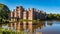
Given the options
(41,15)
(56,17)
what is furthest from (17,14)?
(56,17)

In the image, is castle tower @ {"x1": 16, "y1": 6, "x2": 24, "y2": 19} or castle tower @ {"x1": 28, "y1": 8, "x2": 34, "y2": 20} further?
castle tower @ {"x1": 16, "y1": 6, "x2": 24, "y2": 19}

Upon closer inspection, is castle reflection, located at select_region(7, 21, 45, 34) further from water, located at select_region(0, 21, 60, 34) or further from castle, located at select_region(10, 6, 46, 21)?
castle, located at select_region(10, 6, 46, 21)

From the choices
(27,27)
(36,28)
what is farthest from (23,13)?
(36,28)

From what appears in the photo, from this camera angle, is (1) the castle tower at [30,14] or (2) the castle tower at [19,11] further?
(2) the castle tower at [19,11]

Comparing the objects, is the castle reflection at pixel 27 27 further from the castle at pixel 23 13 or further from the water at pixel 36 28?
the castle at pixel 23 13

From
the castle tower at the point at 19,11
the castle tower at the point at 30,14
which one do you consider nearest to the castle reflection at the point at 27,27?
the castle tower at the point at 30,14

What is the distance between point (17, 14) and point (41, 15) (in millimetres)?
22020

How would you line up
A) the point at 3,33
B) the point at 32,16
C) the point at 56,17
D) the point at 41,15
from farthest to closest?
the point at 56,17 < the point at 41,15 < the point at 32,16 < the point at 3,33

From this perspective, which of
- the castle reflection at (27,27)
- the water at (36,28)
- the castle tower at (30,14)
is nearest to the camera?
the water at (36,28)

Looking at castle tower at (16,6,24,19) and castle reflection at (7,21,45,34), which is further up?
castle tower at (16,6,24,19)

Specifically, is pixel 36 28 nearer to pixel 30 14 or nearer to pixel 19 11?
pixel 30 14

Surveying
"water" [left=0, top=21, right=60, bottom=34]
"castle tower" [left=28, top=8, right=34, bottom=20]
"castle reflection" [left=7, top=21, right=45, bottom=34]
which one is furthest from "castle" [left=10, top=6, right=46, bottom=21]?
"water" [left=0, top=21, right=60, bottom=34]

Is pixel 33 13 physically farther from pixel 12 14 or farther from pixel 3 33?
pixel 3 33

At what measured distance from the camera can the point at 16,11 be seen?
104 metres
